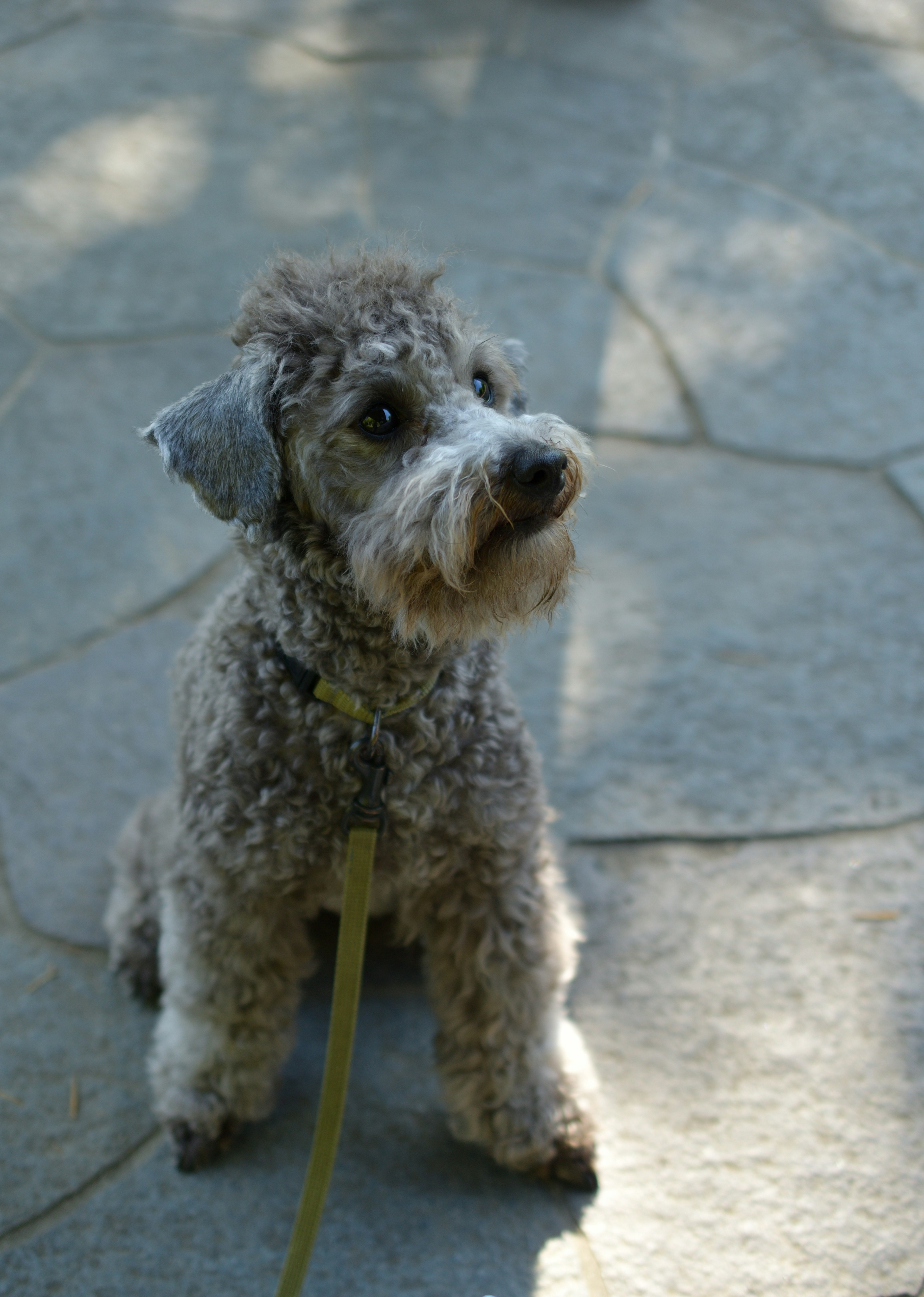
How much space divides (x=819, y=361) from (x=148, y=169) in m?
2.97

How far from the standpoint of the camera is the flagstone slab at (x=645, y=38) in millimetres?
5371

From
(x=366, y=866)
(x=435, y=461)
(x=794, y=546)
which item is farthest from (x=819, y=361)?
(x=366, y=866)

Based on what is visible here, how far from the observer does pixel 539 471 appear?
1.72 meters

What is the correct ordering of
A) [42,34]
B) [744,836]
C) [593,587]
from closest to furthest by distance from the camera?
[744,836] < [593,587] < [42,34]

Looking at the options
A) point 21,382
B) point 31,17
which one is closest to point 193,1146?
point 21,382

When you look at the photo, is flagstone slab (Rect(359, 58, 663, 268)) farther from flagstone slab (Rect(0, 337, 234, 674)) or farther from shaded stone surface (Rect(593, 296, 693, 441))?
flagstone slab (Rect(0, 337, 234, 674))

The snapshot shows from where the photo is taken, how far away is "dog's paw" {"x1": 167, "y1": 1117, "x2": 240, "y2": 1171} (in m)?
2.13

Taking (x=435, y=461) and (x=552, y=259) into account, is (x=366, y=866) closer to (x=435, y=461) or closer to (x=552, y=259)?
(x=435, y=461)

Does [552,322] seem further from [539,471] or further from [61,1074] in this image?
[61,1074]

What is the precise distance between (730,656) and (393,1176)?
1.68 meters

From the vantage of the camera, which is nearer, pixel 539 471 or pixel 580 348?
pixel 539 471

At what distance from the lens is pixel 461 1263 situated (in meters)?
1.97

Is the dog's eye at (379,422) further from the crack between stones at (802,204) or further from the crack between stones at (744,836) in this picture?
the crack between stones at (802,204)

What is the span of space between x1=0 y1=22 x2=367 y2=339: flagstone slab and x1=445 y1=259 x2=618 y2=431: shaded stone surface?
567mm
